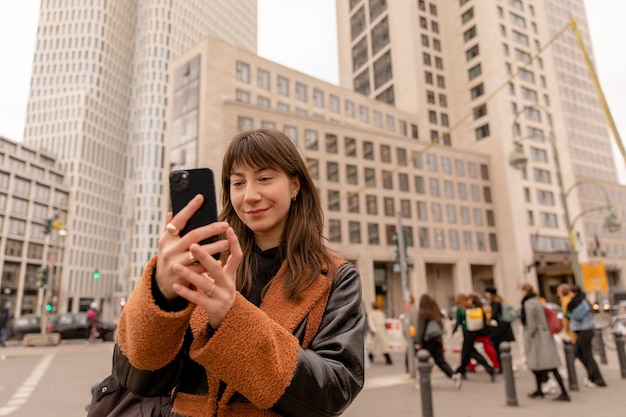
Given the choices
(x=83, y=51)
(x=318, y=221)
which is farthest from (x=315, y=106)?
(x=83, y=51)

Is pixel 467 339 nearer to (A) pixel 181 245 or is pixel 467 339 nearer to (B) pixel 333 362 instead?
(B) pixel 333 362

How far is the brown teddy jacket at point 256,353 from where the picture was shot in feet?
3.51

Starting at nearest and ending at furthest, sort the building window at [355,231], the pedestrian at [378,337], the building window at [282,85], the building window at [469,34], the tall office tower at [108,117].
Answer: the pedestrian at [378,337] < the building window at [355,231] < the building window at [282,85] < the building window at [469,34] < the tall office tower at [108,117]

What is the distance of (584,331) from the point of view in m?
9.38

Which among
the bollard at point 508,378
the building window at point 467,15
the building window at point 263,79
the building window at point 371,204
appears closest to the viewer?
the bollard at point 508,378

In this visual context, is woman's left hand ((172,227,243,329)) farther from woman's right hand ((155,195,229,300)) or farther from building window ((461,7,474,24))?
building window ((461,7,474,24))

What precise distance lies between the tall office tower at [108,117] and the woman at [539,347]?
85857 millimetres

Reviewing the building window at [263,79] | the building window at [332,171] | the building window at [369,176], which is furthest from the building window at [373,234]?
the building window at [263,79]

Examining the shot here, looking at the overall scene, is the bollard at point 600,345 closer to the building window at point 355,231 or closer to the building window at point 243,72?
the building window at point 355,231

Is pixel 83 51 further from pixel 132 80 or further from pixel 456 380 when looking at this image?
pixel 456 380

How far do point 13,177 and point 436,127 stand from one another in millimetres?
64476

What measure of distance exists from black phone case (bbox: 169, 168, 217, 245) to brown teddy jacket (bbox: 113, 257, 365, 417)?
0.57ft

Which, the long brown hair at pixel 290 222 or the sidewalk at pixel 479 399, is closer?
the long brown hair at pixel 290 222

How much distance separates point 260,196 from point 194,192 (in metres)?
0.42
